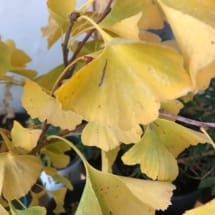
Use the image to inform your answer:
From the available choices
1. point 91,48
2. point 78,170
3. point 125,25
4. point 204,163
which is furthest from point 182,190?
point 125,25

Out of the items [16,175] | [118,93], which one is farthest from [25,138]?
[118,93]

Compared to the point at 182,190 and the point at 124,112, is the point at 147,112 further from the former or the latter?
the point at 182,190

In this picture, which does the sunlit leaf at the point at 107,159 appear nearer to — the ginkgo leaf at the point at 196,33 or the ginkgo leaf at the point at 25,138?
the ginkgo leaf at the point at 25,138

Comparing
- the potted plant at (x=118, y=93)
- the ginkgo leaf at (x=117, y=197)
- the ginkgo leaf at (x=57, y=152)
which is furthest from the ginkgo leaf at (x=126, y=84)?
the ginkgo leaf at (x=57, y=152)

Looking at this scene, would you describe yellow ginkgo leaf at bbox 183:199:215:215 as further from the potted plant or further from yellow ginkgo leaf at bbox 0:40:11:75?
yellow ginkgo leaf at bbox 0:40:11:75

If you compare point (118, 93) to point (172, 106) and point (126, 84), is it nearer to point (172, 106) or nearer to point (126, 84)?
point (126, 84)

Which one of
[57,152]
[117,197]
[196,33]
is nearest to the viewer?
[196,33]

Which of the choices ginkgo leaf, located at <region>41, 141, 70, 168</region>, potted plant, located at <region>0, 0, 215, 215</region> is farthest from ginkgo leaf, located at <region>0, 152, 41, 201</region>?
ginkgo leaf, located at <region>41, 141, 70, 168</region>
